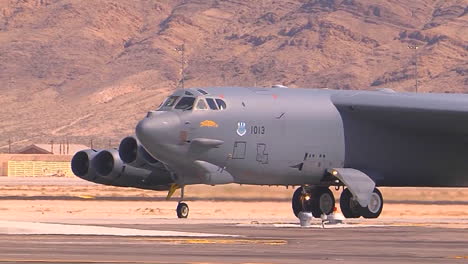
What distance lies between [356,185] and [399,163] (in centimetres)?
302

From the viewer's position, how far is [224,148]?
140ft

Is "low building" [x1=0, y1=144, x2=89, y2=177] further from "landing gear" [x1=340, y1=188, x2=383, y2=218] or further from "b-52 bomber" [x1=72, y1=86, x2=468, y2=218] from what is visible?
"landing gear" [x1=340, y1=188, x2=383, y2=218]

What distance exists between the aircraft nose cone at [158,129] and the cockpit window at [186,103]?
2.51 feet

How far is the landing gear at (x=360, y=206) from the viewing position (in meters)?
44.6

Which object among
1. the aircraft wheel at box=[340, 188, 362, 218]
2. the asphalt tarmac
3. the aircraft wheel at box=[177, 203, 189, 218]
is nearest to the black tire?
the aircraft wheel at box=[340, 188, 362, 218]

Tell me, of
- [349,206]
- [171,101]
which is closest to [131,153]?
[171,101]

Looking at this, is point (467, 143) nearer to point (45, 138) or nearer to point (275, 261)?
point (275, 261)

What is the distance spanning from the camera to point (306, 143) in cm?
4475

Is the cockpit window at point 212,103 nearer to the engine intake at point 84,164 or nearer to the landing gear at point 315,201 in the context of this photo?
the landing gear at point 315,201

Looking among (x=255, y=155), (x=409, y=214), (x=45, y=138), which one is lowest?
(x=45, y=138)

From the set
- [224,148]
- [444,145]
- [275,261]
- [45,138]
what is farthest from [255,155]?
[45,138]

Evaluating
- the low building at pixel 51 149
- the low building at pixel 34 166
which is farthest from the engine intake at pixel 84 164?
the low building at pixel 51 149

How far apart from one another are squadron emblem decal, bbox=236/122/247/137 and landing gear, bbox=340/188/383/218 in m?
4.40

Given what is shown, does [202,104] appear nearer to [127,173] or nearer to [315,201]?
[315,201]
